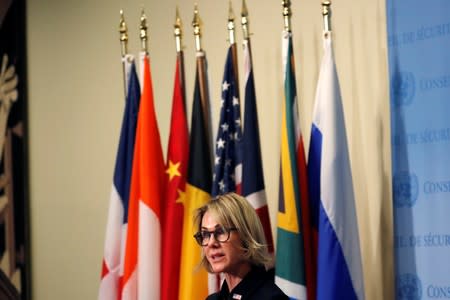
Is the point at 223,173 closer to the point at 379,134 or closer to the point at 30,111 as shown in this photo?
the point at 379,134

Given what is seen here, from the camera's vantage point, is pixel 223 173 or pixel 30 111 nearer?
pixel 223 173

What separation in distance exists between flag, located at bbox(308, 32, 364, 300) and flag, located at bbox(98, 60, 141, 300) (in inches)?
43.0

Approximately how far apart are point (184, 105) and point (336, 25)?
0.87 metres

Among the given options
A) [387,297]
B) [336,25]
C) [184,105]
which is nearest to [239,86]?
[184,105]

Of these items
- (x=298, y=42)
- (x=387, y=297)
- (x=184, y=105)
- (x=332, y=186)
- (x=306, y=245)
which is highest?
(x=298, y=42)

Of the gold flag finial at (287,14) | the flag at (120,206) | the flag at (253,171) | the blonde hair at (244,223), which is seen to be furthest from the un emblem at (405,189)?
the flag at (120,206)

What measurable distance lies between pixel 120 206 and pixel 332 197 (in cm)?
130

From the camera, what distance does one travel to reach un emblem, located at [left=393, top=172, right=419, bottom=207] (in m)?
3.59

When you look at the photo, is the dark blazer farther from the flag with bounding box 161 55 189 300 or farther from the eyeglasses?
the flag with bounding box 161 55 189 300

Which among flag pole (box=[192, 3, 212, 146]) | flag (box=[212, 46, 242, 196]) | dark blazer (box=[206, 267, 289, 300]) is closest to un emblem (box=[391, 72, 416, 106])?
flag (box=[212, 46, 242, 196])

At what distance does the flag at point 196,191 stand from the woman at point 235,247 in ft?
3.65

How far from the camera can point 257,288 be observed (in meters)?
2.76

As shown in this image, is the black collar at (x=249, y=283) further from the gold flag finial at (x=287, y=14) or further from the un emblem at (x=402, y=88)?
the gold flag finial at (x=287, y=14)

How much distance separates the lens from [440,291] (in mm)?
3480
